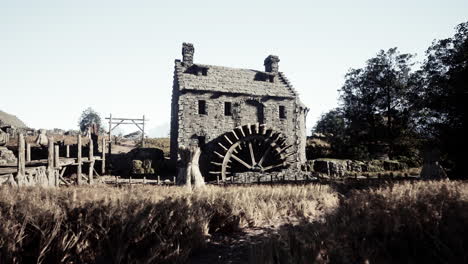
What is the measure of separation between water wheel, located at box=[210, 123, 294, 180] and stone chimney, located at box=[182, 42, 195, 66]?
5866 millimetres

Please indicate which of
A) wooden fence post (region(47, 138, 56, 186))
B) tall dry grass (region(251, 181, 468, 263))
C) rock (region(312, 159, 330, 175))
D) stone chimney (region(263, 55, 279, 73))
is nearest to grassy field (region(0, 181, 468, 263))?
tall dry grass (region(251, 181, 468, 263))

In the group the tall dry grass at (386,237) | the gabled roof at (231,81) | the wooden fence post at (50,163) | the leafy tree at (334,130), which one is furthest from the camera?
the leafy tree at (334,130)

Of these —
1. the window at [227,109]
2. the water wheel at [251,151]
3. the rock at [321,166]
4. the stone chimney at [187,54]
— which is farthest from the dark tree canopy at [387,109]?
the stone chimney at [187,54]

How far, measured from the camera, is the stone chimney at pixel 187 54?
20078mm

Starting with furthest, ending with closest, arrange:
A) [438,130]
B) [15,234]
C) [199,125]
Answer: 1. [199,125]
2. [438,130]
3. [15,234]

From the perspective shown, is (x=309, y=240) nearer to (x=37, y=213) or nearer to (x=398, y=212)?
(x=398, y=212)

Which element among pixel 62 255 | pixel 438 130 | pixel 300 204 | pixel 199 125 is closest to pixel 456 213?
pixel 300 204

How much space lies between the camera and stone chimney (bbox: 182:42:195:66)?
20078mm

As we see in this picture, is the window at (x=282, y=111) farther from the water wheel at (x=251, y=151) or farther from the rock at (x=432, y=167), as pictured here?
the rock at (x=432, y=167)

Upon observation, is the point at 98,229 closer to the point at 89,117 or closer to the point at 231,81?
the point at 231,81

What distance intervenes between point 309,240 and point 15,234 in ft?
11.4

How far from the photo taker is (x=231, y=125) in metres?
20.1

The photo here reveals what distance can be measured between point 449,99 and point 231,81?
1306 cm

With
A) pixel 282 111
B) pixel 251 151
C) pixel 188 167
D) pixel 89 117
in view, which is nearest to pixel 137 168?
pixel 251 151
